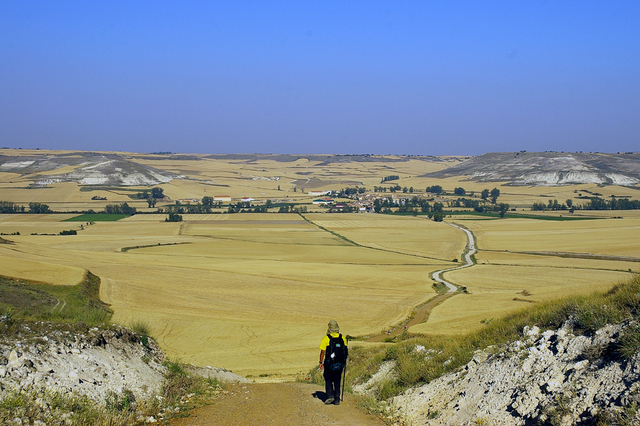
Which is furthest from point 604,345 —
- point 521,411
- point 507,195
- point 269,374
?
point 507,195

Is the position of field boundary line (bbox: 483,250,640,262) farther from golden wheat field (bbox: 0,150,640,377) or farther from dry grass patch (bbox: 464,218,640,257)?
dry grass patch (bbox: 464,218,640,257)

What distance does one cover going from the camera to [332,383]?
9.84m

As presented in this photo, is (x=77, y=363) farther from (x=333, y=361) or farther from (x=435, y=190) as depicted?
(x=435, y=190)

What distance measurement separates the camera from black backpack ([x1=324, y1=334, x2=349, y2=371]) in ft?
32.2

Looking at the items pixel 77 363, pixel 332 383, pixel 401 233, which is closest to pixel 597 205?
pixel 401 233

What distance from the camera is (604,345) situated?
7.88 meters

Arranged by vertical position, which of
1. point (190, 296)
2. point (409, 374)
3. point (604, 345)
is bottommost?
point (190, 296)

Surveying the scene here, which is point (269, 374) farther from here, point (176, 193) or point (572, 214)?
point (176, 193)

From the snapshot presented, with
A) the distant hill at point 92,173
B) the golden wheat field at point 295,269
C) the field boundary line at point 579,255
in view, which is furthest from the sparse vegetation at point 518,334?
the distant hill at point 92,173

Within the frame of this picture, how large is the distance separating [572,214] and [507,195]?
165 feet

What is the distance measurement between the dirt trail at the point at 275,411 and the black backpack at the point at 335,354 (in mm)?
758

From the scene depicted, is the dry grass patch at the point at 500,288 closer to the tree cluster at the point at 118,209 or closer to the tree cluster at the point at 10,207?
the tree cluster at the point at 118,209

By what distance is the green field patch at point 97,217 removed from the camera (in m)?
98.8

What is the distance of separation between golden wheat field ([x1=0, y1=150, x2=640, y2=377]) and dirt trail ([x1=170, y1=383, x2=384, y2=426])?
480 cm
